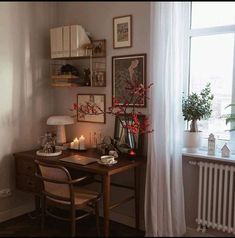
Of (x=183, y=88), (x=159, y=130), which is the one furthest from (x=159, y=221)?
(x=183, y=88)

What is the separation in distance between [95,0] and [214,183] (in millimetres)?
1846

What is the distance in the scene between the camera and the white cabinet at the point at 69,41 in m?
2.73

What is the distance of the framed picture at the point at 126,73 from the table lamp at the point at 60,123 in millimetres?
512

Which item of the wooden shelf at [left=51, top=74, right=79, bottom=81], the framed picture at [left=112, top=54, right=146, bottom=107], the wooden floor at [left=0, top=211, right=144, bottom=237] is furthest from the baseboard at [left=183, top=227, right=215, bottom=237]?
the wooden shelf at [left=51, top=74, right=79, bottom=81]

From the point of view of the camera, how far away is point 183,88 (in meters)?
2.39

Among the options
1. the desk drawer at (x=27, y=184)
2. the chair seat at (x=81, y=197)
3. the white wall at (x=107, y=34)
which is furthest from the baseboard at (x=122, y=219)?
the desk drawer at (x=27, y=184)

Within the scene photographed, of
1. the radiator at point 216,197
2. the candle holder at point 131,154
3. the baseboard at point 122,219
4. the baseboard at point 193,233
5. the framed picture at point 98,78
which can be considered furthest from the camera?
the framed picture at point 98,78

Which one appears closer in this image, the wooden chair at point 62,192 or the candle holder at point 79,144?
the wooden chair at point 62,192

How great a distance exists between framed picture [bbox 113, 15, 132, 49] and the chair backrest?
3.75 ft

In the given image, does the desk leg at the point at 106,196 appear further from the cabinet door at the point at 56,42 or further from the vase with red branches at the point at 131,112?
the cabinet door at the point at 56,42

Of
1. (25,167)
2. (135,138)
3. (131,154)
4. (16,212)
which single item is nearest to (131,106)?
(135,138)

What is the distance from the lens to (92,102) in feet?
9.44

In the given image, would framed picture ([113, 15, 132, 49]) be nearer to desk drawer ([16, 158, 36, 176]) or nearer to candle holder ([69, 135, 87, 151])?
candle holder ([69, 135, 87, 151])

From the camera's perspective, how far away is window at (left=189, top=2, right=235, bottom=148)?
230 centimetres
